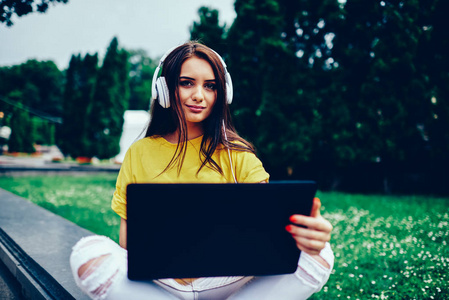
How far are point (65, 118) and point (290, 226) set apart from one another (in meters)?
20.5

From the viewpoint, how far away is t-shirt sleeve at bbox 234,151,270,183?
1.53 metres

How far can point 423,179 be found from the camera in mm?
10195

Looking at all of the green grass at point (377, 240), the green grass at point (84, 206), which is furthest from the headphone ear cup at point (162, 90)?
the green grass at point (84, 206)

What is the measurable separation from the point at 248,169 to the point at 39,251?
2.56 meters

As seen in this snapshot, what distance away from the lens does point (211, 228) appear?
3.59 feet

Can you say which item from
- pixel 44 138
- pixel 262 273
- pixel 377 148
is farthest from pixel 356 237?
pixel 44 138

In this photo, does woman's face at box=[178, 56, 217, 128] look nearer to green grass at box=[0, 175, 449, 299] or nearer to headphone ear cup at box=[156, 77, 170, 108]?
headphone ear cup at box=[156, 77, 170, 108]

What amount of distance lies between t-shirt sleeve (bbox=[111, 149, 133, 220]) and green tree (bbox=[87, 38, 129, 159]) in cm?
1717

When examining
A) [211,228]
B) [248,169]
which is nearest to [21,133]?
[248,169]

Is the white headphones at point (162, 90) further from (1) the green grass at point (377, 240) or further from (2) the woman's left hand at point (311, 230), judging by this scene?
(1) the green grass at point (377, 240)

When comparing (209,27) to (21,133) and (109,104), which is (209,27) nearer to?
(109,104)

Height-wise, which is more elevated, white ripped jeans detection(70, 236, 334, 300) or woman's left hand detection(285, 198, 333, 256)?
woman's left hand detection(285, 198, 333, 256)

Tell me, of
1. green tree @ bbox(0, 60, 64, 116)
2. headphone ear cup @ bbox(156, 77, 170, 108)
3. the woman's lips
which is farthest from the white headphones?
green tree @ bbox(0, 60, 64, 116)

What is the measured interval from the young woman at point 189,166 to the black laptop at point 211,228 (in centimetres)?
11
